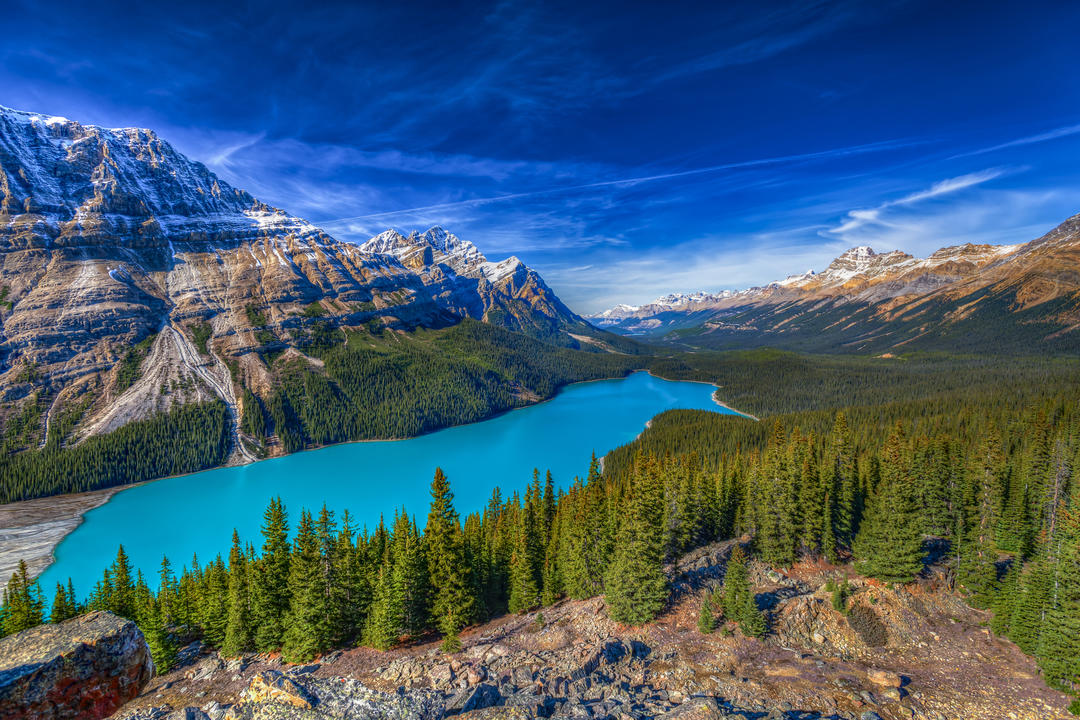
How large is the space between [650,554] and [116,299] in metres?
Result: 194

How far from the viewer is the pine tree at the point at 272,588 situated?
1152 inches

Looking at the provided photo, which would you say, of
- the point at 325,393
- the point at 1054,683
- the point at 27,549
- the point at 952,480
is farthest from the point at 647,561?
the point at 325,393

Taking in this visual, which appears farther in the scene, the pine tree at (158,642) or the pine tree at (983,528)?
the pine tree at (983,528)

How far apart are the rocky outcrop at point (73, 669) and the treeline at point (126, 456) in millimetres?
117265

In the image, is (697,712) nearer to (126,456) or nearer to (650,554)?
(650,554)

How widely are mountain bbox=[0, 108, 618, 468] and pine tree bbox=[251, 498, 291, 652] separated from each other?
12569 centimetres

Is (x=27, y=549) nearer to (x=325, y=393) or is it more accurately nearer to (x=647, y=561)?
(x=325, y=393)

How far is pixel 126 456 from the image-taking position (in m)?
107

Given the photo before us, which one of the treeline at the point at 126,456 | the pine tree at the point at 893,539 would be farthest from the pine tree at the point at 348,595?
the treeline at the point at 126,456

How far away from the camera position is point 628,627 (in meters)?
27.4

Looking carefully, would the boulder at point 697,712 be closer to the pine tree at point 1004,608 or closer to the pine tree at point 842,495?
the pine tree at point 1004,608

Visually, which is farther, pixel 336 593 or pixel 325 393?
pixel 325 393

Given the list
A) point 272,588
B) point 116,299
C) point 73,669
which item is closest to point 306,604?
point 272,588

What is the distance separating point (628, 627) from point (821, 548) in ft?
69.6
